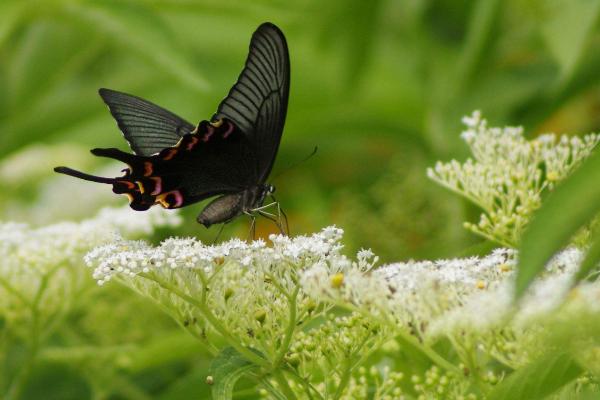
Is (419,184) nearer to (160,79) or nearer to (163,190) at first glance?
(160,79)

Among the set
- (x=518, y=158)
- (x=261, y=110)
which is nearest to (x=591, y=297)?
(x=518, y=158)

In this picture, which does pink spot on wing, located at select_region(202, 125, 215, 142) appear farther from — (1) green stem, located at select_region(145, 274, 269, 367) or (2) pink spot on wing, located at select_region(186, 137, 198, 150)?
(1) green stem, located at select_region(145, 274, 269, 367)

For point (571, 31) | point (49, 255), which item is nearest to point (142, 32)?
point (49, 255)

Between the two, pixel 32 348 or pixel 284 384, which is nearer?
pixel 284 384

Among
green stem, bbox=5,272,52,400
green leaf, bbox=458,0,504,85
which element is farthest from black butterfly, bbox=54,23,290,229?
green leaf, bbox=458,0,504,85

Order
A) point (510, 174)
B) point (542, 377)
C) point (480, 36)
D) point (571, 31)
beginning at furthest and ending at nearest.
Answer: point (480, 36)
point (571, 31)
point (510, 174)
point (542, 377)

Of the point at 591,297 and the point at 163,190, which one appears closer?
the point at 591,297

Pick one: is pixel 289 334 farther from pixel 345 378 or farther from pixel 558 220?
pixel 558 220

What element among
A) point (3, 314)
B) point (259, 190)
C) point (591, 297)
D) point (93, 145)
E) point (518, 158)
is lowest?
point (591, 297)
